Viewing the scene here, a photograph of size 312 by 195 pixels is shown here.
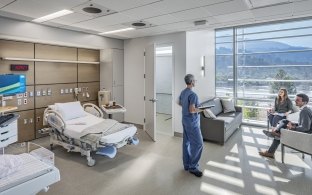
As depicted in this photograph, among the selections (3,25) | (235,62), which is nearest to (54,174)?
(3,25)

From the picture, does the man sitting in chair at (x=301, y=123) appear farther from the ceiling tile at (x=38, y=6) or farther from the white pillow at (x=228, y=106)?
the ceiling tile at (x=38, y=6)

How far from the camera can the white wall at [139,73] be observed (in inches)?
209

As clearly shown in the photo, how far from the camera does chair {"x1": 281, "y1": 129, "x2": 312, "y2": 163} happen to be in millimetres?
3303

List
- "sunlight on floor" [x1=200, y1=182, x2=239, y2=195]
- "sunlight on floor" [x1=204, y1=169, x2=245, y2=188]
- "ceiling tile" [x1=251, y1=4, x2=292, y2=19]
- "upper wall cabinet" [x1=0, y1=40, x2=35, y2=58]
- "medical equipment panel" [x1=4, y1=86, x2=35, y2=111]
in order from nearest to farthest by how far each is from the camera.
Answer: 1. "sunlight on floor" [x1=200, y1=182, x2=239, y2=195]
2. "sunlight on floor" [x1=204, y1=169, x2=245, y2=188]
3. "ceiling tile" [x1=251, y1=4, x2=292, y2=19]
4. "upper wall cabinet" [x1=0, y1=40, x2=35, y2=58]
5. "medical equipment panel" [x1=4, y1=86, x2=35, y2=111]

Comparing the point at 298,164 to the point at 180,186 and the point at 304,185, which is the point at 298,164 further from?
the point at 180,186

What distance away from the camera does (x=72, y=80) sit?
565cm

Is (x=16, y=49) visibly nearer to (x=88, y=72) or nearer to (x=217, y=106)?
(x=88, y=72)

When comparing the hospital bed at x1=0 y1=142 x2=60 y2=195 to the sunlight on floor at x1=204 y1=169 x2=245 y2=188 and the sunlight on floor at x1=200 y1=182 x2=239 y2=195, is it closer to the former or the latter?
the sunlight on floor at x1=200 y1=182 x2=239 y2=195

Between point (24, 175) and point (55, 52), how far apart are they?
12.7 feet

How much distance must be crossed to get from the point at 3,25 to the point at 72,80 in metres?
2.05

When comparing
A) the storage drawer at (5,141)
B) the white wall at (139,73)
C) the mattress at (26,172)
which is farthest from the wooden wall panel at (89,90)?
the mattress at (26,172)

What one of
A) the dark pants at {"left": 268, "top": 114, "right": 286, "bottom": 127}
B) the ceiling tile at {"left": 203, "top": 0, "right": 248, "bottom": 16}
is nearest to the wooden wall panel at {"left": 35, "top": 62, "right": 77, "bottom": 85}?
the ceiling tile at {"left": 203, "top": 0, "right": 248, "bottom": 16}

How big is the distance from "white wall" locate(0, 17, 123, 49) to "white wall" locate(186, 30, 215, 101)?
225 centimetres

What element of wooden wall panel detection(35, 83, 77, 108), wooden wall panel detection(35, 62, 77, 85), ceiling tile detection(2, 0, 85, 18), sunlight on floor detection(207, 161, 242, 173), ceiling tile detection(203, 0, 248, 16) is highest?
ceiling tile detection(203, 0, 248, 16)
